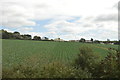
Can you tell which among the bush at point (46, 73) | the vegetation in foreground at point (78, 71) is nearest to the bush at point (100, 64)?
the vegetation in foreground at point (78, 71)

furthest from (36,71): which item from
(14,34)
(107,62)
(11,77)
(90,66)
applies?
(14,34)

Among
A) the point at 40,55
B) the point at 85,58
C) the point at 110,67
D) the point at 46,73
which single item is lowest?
the point at 40,55

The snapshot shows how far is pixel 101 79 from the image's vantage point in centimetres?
493

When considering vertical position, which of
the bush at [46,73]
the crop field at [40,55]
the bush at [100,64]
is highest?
the bush at [100,64]

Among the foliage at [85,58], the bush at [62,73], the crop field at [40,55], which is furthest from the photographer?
the crop field at [40,55]

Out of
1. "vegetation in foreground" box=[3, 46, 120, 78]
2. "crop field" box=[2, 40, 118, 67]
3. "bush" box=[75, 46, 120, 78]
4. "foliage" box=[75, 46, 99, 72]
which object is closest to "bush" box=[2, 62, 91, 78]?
"vegetation in foreground" box=[3, 46, 120, 78]

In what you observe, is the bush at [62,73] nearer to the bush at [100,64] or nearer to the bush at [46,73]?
the bush at [46,73]

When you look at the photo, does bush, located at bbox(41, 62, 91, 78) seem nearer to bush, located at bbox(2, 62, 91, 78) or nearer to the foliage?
bush, located at bbox(2, 62, 91, 78)

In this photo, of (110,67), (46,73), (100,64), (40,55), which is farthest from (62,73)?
(40,55)

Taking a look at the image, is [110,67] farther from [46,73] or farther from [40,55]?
[40,55]

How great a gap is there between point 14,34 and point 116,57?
52489 mm

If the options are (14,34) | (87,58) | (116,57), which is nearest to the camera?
(116,57)

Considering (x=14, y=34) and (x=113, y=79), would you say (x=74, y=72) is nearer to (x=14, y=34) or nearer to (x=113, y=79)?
(x=113, y=79)

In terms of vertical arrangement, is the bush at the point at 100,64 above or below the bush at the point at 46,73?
above
